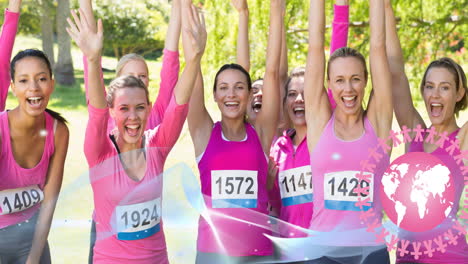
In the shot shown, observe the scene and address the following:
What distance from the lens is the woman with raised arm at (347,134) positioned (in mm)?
2848

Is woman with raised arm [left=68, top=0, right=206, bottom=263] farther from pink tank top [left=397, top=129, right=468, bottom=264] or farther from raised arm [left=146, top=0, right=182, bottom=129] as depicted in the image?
pink tank top [left=397, top=129, right=468, bottom=264]

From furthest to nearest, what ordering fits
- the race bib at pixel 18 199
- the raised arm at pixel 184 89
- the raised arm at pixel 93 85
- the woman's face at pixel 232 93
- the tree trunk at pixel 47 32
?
the tree trunk at pixel 47 32 < the woman's face at pixel 232 93 < the raised arm at pixel 184 89 < the race bib at pixel 18 199 < the raised arm at pixel 93 85

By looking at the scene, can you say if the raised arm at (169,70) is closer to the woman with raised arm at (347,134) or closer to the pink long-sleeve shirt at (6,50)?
the pink long-sleeve shirt at (6,50)

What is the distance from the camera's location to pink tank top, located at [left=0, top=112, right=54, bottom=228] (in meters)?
2.95

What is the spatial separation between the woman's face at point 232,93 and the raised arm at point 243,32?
555 mm

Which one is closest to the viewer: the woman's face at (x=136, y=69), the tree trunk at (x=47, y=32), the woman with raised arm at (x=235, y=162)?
the woman with raised arm at (x=235, y=162)

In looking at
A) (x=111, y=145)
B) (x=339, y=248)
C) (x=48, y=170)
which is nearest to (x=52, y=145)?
(x=48, y=170)

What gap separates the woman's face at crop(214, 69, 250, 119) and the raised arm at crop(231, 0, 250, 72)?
1.82 ft

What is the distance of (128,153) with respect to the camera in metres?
3.03

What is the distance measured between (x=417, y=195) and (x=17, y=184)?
179 centimetres

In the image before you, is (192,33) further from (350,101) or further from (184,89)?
(350,101)

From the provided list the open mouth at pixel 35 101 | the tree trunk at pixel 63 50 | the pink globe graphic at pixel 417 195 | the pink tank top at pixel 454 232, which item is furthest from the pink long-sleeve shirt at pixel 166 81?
the tree trunk at pixel 63 50

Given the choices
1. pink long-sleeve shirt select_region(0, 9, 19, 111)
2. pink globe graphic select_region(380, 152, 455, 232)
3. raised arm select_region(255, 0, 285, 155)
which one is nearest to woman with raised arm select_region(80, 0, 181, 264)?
raised arm select_region(255, 0, 285, 155)

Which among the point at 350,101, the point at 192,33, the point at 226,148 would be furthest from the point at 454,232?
the point at 192,33
